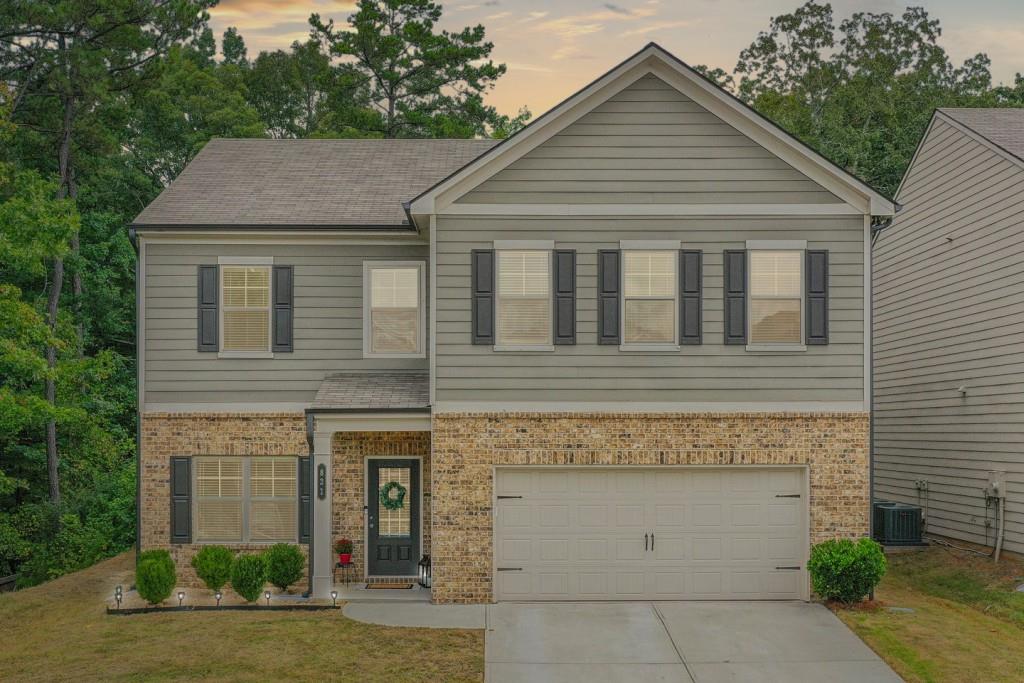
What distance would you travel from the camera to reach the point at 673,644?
12.3 metres

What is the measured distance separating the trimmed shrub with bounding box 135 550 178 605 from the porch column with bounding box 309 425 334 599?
2.10 metres

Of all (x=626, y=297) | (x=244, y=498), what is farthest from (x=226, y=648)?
(x=626, y=297)

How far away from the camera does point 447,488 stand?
564 inches

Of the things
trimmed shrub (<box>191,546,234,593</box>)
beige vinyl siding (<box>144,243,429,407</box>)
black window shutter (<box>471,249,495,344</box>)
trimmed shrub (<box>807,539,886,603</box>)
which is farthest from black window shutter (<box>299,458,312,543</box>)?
trimmed shrub (<box>807,539,886,603</box>)

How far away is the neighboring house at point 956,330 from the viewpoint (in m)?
17.0

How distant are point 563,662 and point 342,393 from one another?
5849mm

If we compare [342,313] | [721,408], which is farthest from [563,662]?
[342,313]

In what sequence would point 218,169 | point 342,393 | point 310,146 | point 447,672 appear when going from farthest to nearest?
point 310,146, point 218,169, point 342,393, point 447,672

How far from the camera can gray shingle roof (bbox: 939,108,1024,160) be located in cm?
1762

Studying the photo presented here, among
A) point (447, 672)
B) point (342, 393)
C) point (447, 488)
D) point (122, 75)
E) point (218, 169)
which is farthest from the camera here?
point (122, 75)

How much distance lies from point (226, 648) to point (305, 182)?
357 inches

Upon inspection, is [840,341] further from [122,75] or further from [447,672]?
[122,75]

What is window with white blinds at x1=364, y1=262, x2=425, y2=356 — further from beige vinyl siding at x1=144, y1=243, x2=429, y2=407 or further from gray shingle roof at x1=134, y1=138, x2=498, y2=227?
gray shingle roof at x1=134, y1=138, x2=498, y2=227

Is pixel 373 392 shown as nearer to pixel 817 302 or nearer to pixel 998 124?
pixel 817 302
